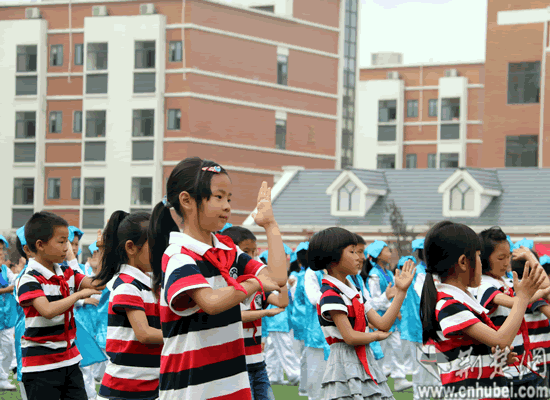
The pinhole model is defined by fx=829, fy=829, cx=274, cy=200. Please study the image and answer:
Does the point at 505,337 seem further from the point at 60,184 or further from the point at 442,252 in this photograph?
the point at 60,184

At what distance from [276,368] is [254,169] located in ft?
84.7

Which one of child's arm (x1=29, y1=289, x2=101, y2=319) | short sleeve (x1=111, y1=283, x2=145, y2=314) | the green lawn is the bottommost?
the green lawn

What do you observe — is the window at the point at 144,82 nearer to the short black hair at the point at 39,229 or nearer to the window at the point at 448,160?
the window at the point at 448,160

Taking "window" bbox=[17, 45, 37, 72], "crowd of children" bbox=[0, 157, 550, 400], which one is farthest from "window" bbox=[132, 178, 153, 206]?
"crowd of children" bbox=[0, 157, 550, 400]

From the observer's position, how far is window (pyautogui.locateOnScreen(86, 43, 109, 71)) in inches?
1414

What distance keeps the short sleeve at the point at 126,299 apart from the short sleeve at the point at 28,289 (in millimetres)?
756

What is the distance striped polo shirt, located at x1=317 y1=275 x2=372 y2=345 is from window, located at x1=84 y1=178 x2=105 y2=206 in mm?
32136

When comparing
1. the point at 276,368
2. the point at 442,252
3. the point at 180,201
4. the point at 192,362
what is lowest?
the point at 276,368

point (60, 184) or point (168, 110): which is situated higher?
point (168, 110)

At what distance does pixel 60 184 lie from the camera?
121 ft

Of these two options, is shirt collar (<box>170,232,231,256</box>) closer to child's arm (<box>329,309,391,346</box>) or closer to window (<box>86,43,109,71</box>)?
child's arm (<box>329,309,391,346</box>)

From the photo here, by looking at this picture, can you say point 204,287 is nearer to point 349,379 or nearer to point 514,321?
point 514,321

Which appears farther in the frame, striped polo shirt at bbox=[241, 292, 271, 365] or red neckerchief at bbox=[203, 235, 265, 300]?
striped polo shirt at bbox=[241, 292, 271, 365]

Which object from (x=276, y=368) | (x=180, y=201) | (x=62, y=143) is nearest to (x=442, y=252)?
(x=180, y=201)
